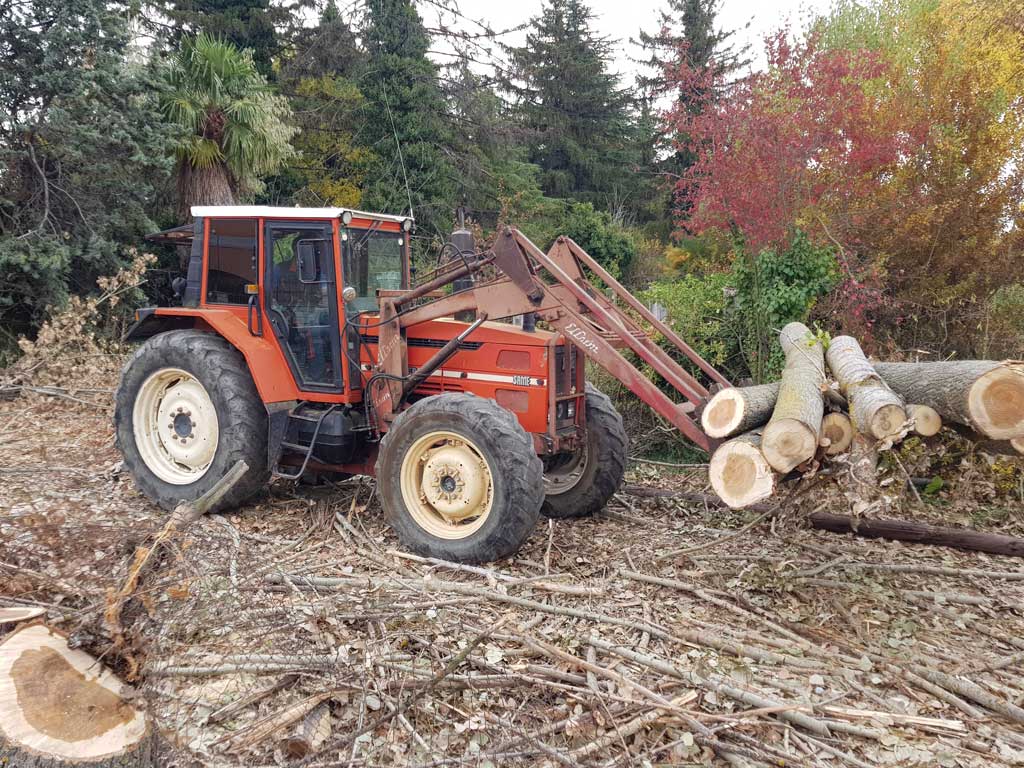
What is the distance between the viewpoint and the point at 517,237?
5520 millimetres

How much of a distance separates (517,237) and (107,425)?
621cm

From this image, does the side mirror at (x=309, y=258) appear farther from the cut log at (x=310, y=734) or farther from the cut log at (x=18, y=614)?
the cut log at (x=310, y=734)

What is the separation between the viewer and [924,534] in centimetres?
577

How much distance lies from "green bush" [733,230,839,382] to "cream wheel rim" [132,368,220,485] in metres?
6.30

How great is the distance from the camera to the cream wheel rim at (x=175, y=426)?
21.0 feet

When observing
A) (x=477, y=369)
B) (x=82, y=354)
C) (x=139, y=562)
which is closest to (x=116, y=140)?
(x=82, y=354)

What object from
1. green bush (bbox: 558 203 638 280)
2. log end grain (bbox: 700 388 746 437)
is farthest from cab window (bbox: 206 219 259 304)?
green bush (bbox: 558 203 638 280)

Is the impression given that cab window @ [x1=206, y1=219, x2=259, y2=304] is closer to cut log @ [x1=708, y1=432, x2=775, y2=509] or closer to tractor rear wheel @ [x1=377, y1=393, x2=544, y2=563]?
tractor rear wheel @ [x1=377, y1=393, x2=544, y2=563]

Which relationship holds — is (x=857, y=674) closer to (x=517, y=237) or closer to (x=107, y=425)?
(x=517, y=237)

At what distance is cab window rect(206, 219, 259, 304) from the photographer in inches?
247

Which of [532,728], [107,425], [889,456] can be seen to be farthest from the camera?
[107,425]

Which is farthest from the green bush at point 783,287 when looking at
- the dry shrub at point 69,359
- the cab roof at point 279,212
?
the dry shrub at point 69,359

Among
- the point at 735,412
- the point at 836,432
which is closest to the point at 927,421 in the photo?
the point at 836,432

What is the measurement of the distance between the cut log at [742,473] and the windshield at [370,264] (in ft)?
10.3
